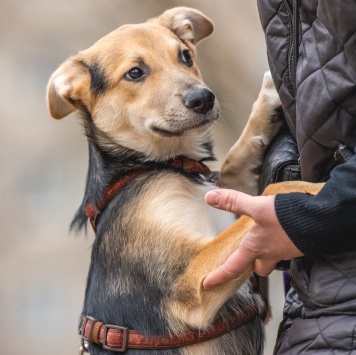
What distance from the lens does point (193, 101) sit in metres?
2.13

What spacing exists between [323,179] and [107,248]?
655 mm

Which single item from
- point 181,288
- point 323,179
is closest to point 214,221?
point 181,288

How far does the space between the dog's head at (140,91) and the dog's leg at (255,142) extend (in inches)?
4.8

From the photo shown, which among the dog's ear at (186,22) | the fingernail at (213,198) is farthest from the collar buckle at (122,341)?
the dog's ear at (186,22)

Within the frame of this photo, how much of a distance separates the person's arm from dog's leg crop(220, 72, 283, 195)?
2.29 feet

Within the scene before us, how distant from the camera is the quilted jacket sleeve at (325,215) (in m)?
1.32

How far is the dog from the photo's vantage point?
6.00 ft

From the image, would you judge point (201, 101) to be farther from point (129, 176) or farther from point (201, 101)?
point (129, 176)

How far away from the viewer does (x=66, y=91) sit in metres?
2.28

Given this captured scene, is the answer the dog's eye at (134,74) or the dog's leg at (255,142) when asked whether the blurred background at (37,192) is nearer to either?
the dog's eye at (134,74)

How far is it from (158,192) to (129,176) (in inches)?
5.1

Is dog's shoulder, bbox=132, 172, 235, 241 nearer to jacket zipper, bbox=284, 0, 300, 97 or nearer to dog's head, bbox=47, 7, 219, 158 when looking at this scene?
dog's head, bbox=47, 7, 219, 158

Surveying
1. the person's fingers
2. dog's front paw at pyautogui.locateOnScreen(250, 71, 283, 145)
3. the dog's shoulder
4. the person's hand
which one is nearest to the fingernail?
the person's hand

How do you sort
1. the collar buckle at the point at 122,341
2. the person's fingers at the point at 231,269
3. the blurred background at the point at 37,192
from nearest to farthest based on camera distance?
the person's fingers at the point at 231,269 < the collar buckle at the point at 122,341 < the blurred background at the point at 37,192
